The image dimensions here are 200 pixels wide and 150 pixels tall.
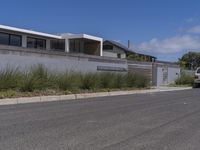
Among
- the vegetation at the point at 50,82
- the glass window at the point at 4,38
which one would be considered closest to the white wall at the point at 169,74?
the vegetation at the point at 50,82

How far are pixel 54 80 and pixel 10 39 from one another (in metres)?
16.1

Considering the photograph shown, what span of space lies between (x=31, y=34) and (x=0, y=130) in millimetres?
29323

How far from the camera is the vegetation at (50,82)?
17.7 meters

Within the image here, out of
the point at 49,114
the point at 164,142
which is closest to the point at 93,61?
the point at 49,114

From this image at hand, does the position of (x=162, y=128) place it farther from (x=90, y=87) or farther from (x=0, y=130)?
(x=90, y=87)

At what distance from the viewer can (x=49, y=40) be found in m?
41.2

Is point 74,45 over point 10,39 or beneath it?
over

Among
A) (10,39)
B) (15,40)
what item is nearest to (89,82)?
(10,39)

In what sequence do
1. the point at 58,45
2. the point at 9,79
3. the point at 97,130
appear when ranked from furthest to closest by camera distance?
the point at 58,45 < the point at 9,79 < the point at 97,130

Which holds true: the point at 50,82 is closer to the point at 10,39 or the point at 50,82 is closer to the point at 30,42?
the point at 10,39

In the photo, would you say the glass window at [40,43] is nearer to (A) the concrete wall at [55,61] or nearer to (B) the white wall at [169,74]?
(A) the concrete wall at [55,61]

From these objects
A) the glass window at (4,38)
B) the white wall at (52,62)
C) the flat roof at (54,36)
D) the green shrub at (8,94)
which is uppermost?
the flat roof at (54,36)

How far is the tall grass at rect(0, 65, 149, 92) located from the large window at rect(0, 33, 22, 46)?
41.9 feet

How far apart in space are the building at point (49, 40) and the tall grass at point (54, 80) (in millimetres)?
8436
